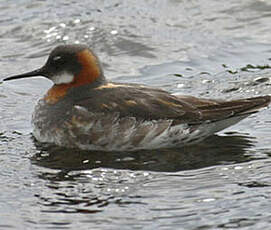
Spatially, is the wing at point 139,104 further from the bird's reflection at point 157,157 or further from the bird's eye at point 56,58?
the bird's eye at point 56,58

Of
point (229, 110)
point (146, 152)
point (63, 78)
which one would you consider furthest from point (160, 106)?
point (63, 78)

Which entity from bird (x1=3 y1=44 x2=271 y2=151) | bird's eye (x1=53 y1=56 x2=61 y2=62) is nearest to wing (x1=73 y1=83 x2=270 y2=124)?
bird (x1=3 y1=44 x2=271 y2=151)

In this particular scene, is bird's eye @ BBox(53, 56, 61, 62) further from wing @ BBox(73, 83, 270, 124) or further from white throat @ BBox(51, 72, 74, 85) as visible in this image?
wing @ BBox(73, 83, 270, 124)

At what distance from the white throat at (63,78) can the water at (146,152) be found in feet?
2.49

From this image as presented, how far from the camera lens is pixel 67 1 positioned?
16188mm

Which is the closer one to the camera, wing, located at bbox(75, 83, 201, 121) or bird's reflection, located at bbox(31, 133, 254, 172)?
bird's reflection, located at bbox(31, 133, 254, 172)

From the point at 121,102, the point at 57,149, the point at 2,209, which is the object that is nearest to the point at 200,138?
the point at 121,102

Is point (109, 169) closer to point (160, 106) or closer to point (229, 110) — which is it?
point (160, 106)

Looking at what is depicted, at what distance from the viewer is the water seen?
26.0 feet

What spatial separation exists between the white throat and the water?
758 mm

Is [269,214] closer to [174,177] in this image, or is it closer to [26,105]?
[174,177]

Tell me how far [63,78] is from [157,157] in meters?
1.59

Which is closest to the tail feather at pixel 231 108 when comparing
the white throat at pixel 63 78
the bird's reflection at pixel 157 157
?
the bird's reflection at pixel 157 157

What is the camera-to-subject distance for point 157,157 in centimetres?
966
